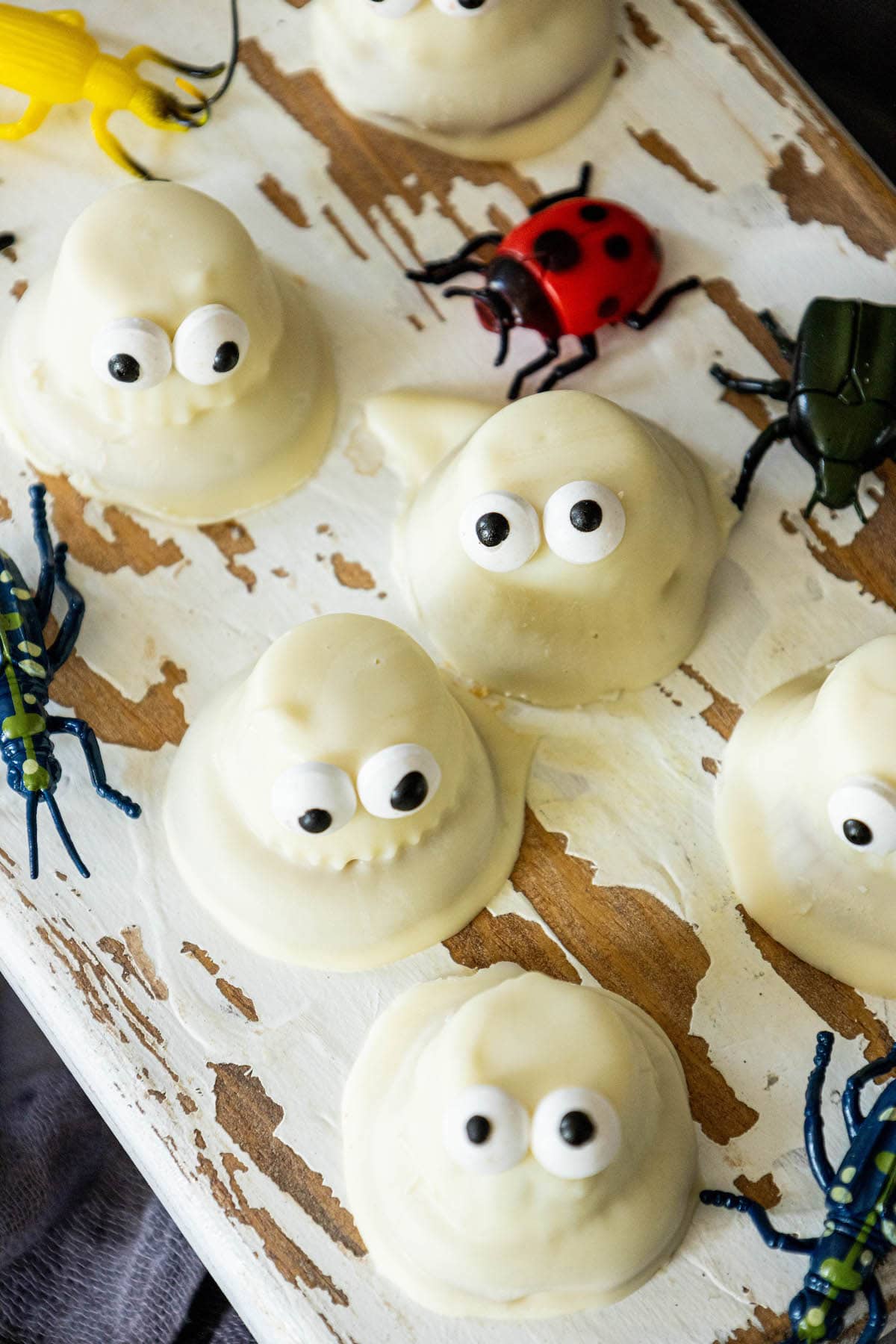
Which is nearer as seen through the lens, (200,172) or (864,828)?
(864,828)

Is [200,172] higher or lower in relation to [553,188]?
lower

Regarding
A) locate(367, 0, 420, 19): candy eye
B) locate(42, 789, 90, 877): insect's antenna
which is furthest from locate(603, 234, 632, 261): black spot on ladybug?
locate(42, 789, 90, 877): insect's antenna

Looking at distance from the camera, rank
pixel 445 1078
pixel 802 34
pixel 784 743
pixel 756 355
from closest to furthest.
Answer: pixel 445 1078 → pixel 784 743 → pixel 756 355 → pixel 802 34

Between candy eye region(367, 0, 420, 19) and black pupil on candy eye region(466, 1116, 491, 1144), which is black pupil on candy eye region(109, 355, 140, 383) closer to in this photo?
candy eye region(367, 0, 420, 19)

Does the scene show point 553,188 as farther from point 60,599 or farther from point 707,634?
point 60,599

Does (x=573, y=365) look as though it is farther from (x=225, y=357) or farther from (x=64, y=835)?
(x=64, y=835)

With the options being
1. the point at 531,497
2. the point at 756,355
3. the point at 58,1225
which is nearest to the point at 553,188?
the point at 756,355
